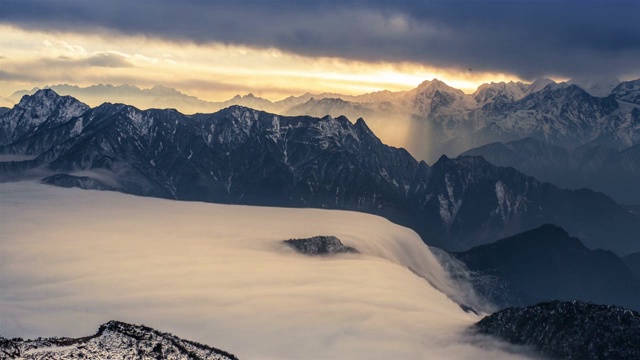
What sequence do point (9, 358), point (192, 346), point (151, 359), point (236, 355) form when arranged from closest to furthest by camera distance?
point (9, 358)
point (151, 359)
point (192, 346)
point (236, 355)

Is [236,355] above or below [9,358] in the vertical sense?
below

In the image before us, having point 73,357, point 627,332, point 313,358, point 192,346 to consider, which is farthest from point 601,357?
point 73,357

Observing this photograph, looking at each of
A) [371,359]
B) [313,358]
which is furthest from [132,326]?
[371,359]

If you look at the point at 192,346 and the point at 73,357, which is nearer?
the point at 73,357

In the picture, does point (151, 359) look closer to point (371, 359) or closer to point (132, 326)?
point (132, 326)

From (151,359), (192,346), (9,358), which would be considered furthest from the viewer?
(192,346)

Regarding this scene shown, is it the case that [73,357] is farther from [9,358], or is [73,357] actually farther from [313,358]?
[313,358]
